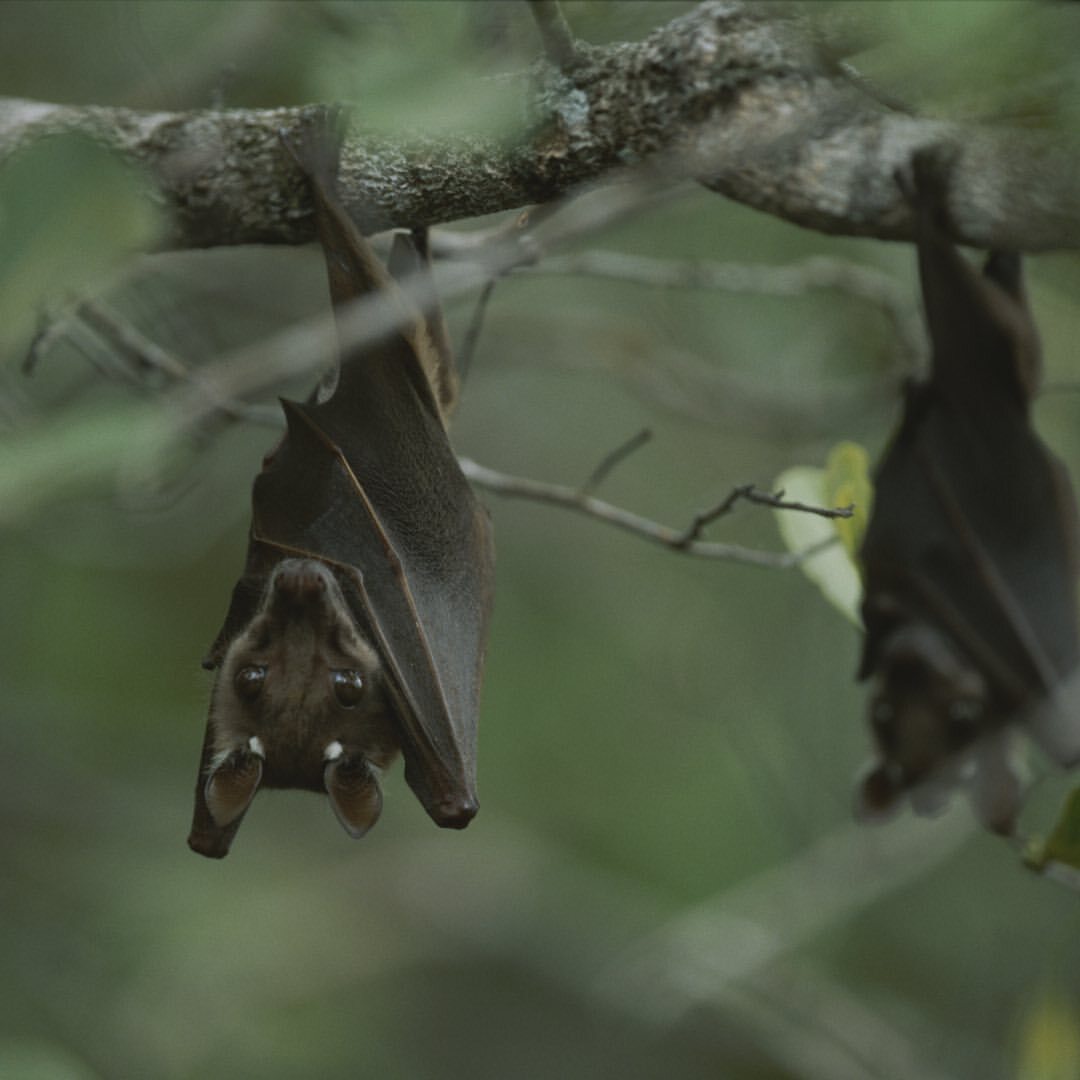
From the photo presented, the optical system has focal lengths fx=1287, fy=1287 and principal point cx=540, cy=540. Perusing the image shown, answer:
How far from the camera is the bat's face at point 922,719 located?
4824 millimetres

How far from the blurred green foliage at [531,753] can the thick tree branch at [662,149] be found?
0.46 metres

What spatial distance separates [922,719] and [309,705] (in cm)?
270

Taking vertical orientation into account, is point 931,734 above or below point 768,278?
below

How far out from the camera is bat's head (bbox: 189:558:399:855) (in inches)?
133

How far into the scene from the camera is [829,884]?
7.02 m

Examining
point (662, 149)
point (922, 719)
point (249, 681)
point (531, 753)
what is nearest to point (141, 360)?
point (249, 681)

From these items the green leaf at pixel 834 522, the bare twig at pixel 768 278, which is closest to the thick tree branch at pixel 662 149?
the green leaf at pixel 834 522

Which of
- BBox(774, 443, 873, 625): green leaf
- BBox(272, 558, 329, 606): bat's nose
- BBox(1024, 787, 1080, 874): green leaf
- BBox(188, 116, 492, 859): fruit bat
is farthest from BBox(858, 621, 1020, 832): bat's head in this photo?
BBox(272, 558, 329, 606): bat's nose

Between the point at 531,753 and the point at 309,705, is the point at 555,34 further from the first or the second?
the point at 531,753

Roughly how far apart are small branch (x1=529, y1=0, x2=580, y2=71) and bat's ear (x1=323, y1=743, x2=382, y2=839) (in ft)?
6.00

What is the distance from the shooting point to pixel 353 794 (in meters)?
3.41

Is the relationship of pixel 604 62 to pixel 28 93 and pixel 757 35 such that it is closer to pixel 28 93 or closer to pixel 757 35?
pixel 757 35

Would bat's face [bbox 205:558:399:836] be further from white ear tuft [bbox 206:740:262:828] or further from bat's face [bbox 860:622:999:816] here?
bat's face [bbox 860:622:999:816]

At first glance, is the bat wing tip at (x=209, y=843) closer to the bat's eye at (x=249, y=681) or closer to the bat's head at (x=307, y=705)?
the bat's head at (x=307, y=705)
